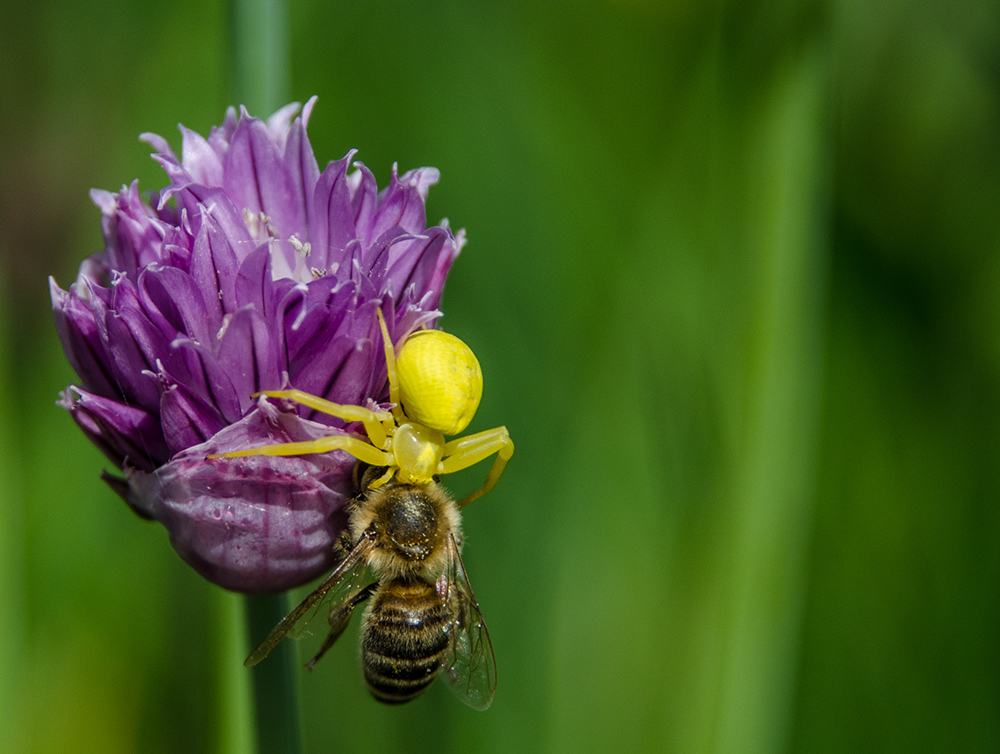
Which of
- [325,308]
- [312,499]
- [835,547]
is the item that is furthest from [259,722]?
[835,547]

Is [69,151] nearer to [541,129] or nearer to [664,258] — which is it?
[541,129]

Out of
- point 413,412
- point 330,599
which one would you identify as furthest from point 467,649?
point 413,412

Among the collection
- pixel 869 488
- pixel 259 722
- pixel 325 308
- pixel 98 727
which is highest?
pixel 325 308

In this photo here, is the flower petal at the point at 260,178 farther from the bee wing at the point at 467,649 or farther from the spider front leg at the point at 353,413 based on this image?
the bee wing at the point at 467,649

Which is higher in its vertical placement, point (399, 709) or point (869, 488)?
point (869, 488)

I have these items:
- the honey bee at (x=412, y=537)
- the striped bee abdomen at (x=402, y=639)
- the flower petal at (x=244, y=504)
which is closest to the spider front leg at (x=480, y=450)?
the honey bee at (x=412, y=537)

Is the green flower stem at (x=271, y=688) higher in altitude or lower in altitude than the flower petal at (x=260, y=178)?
lower

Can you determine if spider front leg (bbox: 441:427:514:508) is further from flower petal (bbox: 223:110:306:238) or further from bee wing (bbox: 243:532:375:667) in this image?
flower petal (bbox: 223:110:306:238)
